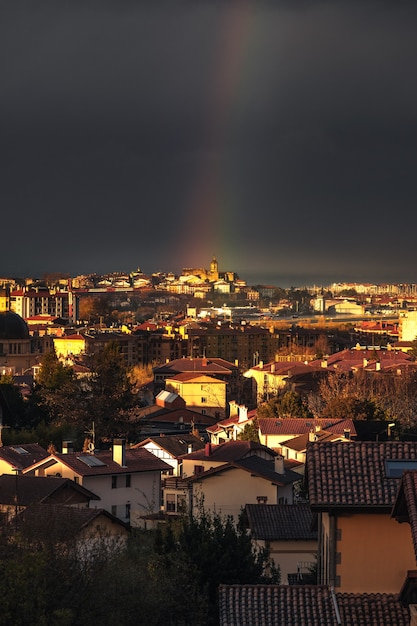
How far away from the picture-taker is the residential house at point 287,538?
26344 millimetres

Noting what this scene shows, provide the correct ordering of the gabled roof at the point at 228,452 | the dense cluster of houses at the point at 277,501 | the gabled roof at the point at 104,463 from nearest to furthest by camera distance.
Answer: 1. the dense cluster of houses at the point at 277,501
2. the gabled roof at the point at 104,463
3. the gabled roof at the point at 228,452

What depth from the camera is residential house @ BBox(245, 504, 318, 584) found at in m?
26.3

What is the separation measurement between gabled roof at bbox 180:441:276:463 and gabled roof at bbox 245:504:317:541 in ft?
40.5

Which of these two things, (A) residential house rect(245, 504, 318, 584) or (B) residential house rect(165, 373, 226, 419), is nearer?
(A) residential house rect(245, 504, 318, 584)

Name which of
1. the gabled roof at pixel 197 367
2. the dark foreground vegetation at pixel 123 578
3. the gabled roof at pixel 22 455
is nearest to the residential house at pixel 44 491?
the gabled roof at pixel 22 455

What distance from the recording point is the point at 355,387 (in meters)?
77.2

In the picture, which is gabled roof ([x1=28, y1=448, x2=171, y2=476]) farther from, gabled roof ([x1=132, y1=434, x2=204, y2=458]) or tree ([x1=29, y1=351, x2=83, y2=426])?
tree ([x1=29, y1=351, x2=83, y2=426])

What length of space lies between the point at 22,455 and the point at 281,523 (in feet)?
41.0

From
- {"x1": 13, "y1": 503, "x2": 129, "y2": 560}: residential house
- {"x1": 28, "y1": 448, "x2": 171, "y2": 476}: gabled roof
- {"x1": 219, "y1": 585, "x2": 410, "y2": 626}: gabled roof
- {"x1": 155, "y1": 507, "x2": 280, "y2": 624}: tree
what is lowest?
{"x1": 28, "y1": 448, "x2": 171, "y2": 476}: gabled roof

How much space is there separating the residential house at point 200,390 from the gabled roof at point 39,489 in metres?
62.5

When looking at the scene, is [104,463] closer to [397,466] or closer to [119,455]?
[119,455]

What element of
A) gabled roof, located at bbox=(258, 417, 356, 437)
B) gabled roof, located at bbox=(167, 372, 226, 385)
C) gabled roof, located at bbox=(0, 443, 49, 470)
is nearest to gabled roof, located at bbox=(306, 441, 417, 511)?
gabled roof, located at bbox=(0, 443, 49, 470)

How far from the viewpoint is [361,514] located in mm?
13133

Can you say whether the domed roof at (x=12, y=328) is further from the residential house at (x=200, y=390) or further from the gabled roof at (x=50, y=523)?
the gabled roof at (x=50, y=523)
